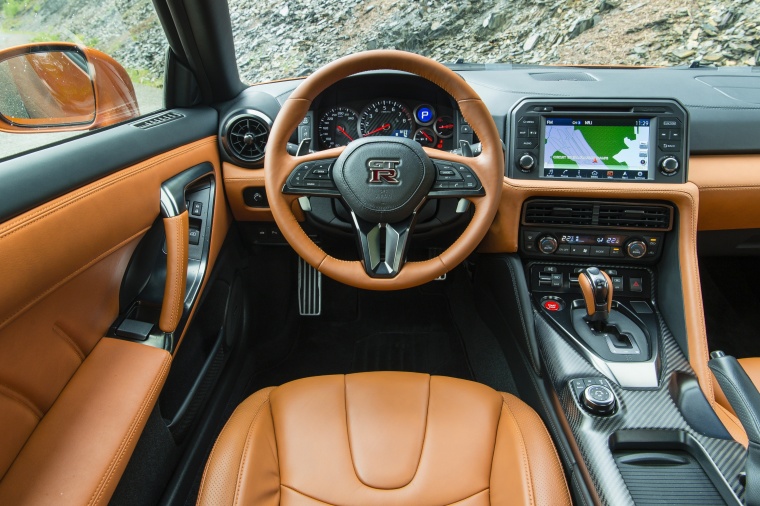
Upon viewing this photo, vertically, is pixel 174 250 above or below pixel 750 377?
above

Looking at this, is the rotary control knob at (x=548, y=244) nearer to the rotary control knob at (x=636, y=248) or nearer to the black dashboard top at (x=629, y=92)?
the rotary control knob at (x=636, y=248)

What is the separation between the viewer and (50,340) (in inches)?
44.5

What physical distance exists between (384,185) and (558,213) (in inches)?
26.4

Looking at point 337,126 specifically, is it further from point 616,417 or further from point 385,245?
point 616,417

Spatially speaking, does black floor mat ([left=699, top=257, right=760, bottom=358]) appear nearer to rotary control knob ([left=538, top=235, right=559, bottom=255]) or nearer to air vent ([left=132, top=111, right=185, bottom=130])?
rotary control knob ([left=538, top=235, right=559, bottom=255])

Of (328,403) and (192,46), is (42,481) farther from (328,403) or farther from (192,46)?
(192,46)

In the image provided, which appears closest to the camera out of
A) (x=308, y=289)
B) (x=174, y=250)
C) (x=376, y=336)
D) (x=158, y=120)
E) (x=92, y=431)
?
(x=92, y=431)

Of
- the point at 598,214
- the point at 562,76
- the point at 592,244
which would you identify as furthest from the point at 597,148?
the point at 562,76

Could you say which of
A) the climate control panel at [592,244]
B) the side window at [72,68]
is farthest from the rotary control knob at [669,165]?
the side window at [72,68]

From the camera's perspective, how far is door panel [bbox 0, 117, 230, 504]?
99 centimetres

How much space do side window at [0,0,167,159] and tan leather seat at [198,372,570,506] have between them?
84cm

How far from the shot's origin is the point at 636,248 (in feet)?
5.64

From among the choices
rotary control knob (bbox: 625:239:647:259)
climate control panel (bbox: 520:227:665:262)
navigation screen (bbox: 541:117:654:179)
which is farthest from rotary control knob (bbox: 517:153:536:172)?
rotary control knob (bbox: 625:239:647:259)

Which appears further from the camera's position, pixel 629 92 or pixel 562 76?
pixel 562 76
